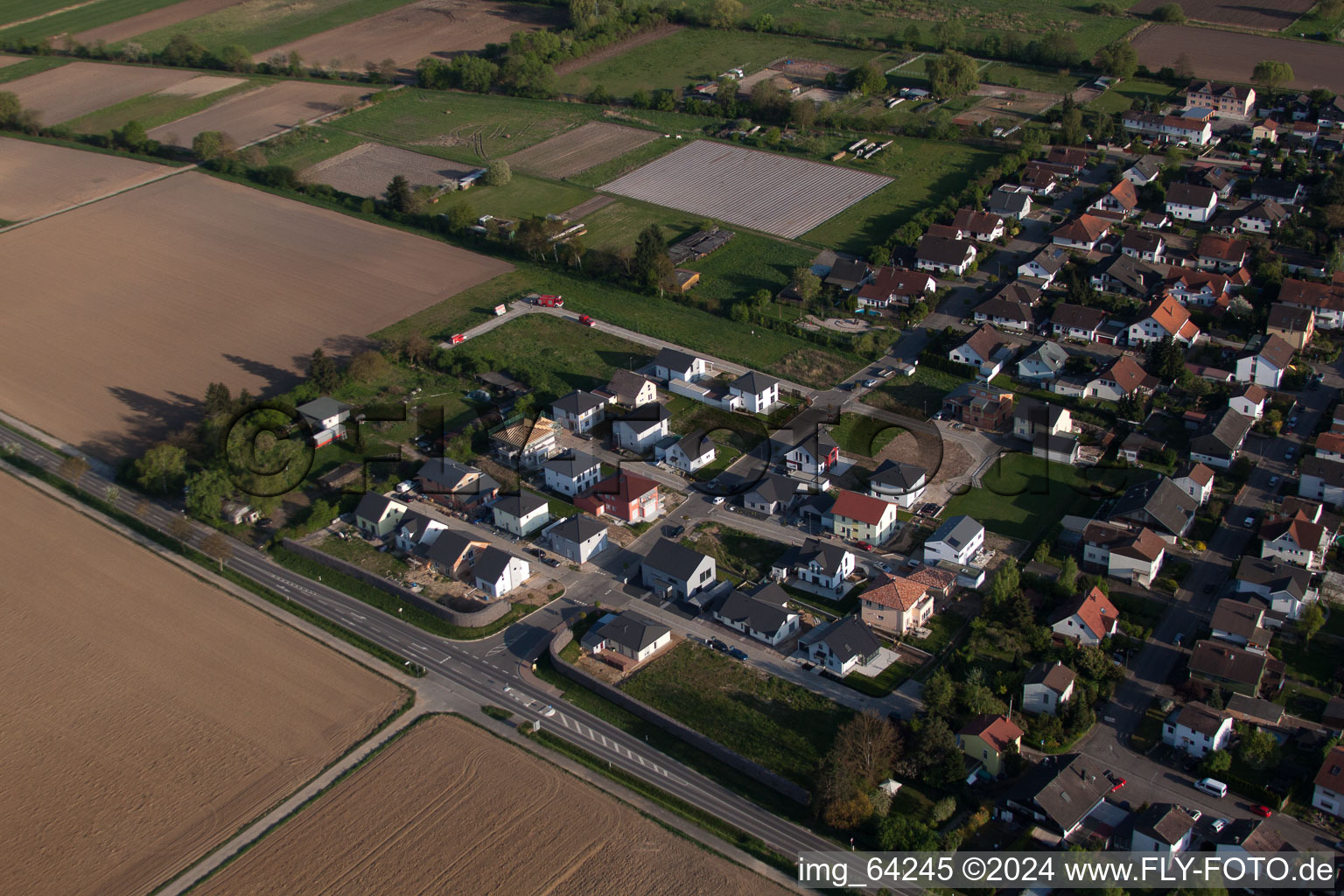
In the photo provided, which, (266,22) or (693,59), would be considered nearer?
(693,59)

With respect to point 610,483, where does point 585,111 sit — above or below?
above

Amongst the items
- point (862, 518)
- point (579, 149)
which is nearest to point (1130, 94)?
point (579, 149)

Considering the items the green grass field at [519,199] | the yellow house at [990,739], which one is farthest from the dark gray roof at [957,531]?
the green grass field at [519,199]

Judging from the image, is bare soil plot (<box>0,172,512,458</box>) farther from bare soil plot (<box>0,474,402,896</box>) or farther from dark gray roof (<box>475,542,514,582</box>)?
dark gray roof (<box>475,542,514,582</box>)

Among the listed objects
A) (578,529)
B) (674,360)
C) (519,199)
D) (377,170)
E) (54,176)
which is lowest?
(578,529)

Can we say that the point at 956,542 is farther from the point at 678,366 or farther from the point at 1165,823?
the point at 678,366

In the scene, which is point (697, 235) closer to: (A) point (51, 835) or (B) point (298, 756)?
(B) point (298, 756)

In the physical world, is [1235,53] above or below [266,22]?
above

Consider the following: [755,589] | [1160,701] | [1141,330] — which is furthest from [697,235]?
[1160,701]
